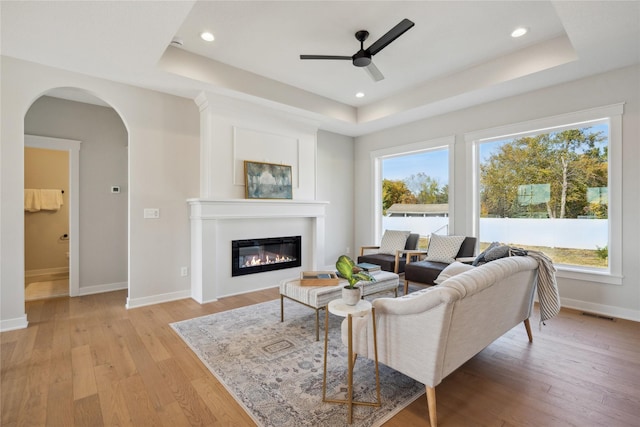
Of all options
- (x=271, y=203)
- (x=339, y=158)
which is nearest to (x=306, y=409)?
(x=271, y=203)

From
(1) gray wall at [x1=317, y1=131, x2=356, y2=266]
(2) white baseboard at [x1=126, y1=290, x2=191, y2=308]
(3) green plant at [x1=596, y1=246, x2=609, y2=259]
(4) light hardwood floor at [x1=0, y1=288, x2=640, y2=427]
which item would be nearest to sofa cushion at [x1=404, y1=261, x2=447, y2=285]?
(4) light hardwood floor at [x1=0, y1=288, x2=640, y2=427]

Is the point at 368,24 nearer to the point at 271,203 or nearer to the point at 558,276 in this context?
the point at 271,203

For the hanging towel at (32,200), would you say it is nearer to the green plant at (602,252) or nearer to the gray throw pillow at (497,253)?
the gray throw pillow at (497,253)

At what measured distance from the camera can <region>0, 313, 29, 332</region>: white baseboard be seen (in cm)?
295

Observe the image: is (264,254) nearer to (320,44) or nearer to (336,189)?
(336,189)

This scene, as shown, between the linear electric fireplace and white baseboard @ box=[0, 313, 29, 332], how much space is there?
2168 mm

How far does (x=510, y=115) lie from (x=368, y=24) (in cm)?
245

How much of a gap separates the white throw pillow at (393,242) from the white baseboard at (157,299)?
10.0ft

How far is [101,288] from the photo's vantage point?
4.34 meters

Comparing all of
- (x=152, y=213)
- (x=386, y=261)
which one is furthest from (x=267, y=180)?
(x=386, y=261)

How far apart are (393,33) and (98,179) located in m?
4.41

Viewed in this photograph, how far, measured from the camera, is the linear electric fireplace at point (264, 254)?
4312 mm

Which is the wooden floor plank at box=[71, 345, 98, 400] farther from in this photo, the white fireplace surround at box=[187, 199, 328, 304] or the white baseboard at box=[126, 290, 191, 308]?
the white fireplace surround at box=[187, 199, 328, 304]

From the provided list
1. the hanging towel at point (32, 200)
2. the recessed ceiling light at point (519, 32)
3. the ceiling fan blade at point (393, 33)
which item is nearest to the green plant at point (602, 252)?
the recessed ceiling light at point (519, 32)
